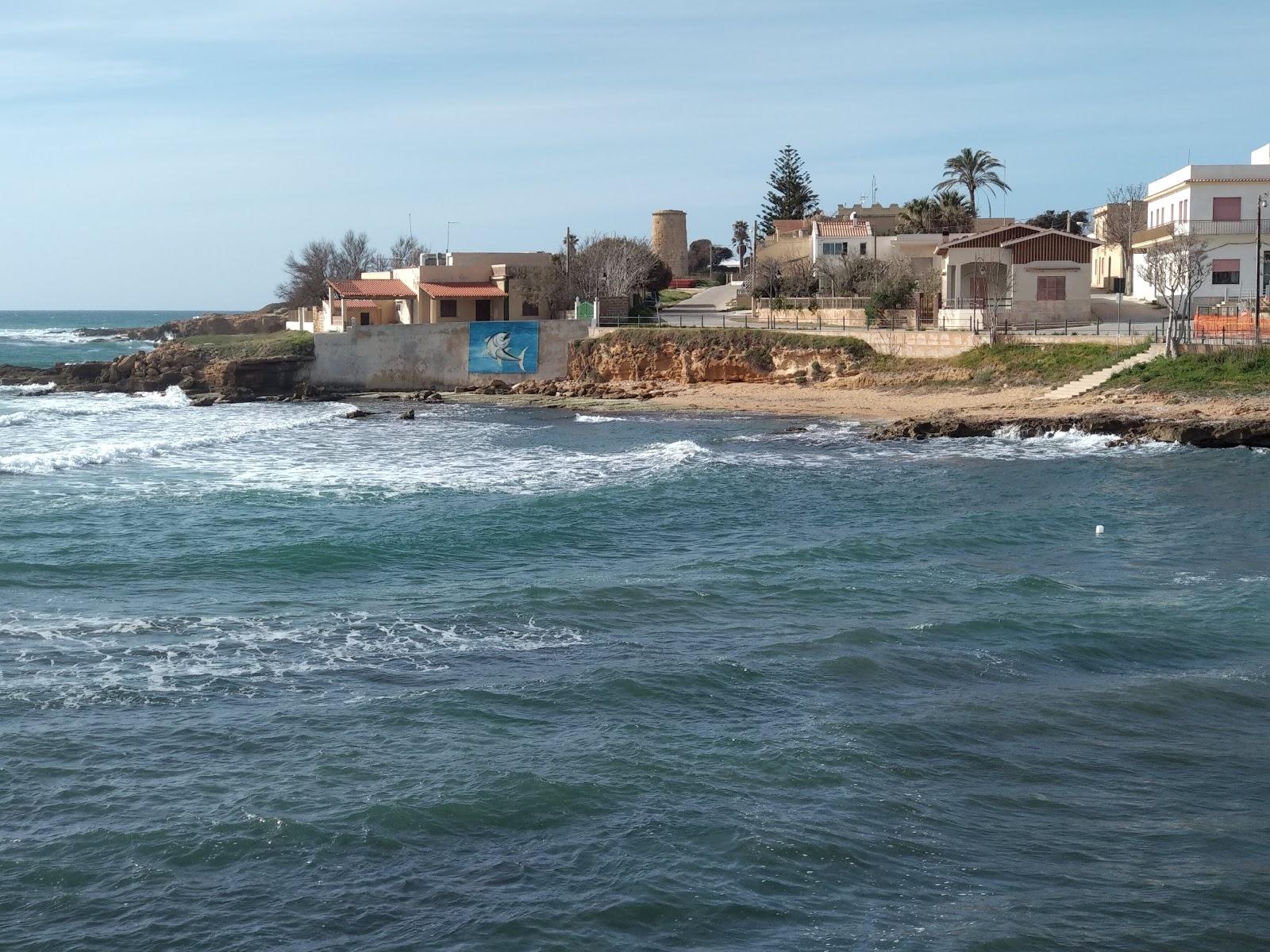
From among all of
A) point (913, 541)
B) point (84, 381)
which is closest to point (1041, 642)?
point (913, 541)

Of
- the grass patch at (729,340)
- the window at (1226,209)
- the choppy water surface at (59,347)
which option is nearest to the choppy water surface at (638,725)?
the grass patch at (729,340)

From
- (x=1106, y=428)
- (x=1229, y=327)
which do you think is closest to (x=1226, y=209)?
(x=1229, y=327)

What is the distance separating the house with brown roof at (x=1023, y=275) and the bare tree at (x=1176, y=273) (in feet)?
9.11

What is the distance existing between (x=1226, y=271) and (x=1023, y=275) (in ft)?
28.2

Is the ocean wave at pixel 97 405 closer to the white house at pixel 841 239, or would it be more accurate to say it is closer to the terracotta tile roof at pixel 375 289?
the terracotta tile roof at pixel 375 289

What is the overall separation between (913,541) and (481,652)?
33.4ft

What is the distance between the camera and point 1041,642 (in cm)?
1731

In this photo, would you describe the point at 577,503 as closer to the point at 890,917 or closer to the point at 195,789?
the point at 195,789

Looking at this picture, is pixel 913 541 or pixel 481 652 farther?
pixel 913 541

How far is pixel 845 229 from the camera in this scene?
262 feet

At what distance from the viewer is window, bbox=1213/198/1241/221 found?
5547 centimetres

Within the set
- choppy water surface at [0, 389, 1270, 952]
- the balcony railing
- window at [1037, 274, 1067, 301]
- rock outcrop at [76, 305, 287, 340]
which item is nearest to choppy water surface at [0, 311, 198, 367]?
rock outcrop at [76, 305, 287, 340]

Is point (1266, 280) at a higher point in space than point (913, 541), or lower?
higher

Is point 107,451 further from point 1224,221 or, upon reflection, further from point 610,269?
point 1224,221
